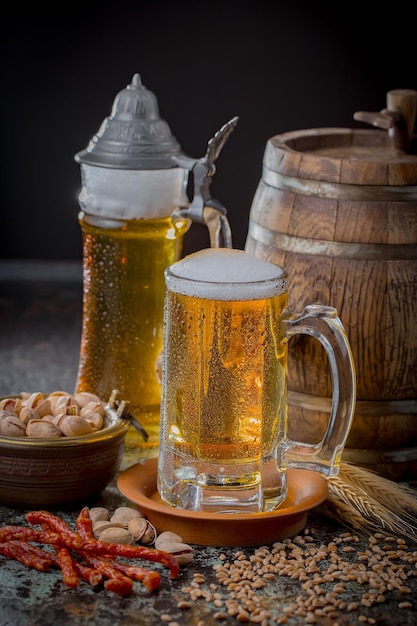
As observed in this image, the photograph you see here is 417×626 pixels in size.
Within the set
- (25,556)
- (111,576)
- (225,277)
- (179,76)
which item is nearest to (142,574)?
(111,576)

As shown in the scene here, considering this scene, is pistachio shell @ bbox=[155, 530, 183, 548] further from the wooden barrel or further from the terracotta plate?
the wooden barrel

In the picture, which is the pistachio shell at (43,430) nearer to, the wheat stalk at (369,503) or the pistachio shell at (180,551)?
the pistachio shell at (180,551)

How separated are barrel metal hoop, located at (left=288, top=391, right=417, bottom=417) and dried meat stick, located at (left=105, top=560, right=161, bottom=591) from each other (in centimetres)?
40

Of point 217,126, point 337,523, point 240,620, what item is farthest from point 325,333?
point 217,126

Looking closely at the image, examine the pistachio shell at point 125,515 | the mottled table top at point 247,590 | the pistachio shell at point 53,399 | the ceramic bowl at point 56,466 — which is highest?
the pistachio shell at point 53,399

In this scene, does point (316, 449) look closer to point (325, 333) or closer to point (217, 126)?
point (325, 333)

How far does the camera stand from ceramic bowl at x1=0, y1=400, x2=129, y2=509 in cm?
127

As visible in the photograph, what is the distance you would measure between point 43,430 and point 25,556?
0.17 meters

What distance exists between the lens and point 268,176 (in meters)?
1.51

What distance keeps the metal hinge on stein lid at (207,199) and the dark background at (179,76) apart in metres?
1.48

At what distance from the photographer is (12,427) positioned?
1.30 metres

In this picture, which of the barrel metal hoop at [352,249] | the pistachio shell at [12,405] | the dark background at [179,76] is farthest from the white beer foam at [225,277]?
the dark background at [179,76]

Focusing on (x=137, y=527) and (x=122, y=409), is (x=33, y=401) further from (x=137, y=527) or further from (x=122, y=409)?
(x=137, y=527)

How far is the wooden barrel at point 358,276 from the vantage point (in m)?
1.40
